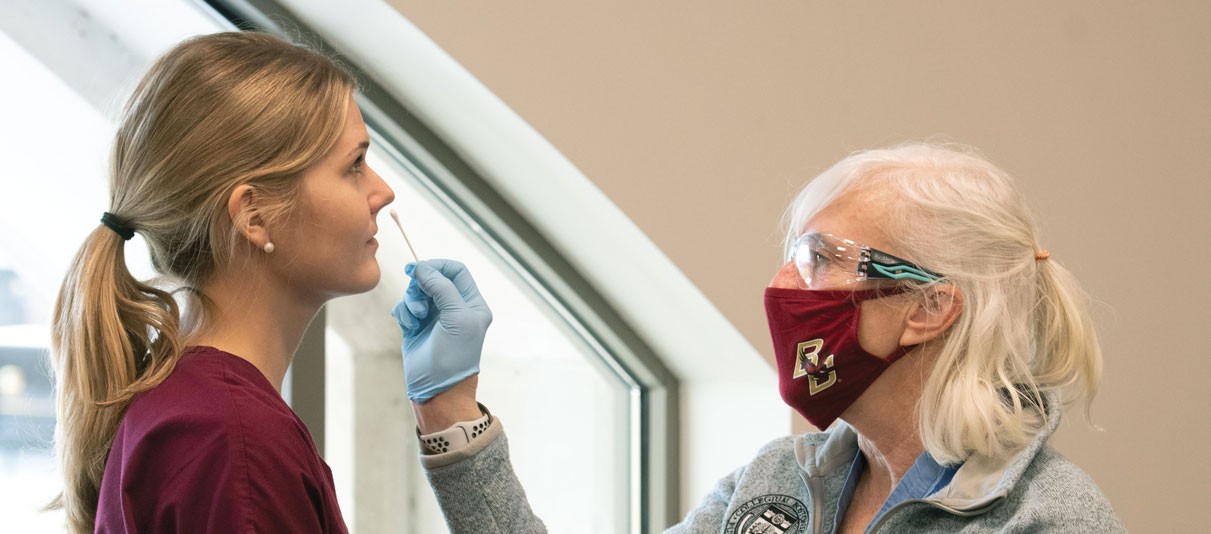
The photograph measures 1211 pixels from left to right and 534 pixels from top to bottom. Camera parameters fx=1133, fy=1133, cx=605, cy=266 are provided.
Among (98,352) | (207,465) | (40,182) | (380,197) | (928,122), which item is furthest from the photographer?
(928,122)

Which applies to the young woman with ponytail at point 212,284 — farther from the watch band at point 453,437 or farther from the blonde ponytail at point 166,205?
the watch band at point 453,437

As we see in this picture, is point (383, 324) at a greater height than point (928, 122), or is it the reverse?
point (928, 122)

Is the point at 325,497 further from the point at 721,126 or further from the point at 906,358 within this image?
the point at 721,126

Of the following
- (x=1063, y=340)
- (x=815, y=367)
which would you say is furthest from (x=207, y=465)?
(x=1063, y=340)

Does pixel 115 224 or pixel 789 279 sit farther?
pixel 789 279

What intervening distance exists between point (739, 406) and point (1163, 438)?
1.00m

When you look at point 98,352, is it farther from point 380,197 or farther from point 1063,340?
point 1063,340

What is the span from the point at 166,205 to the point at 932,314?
1012mm

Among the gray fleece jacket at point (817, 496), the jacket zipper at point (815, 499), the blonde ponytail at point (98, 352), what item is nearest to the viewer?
the blonde ponytail at point (98, 352)

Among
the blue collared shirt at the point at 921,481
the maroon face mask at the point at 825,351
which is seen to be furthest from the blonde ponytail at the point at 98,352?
the blue collared shirt at the point at 921,481

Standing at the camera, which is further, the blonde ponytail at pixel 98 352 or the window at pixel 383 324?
the window at pixel 383 324

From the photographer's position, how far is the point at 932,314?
1.58 metres

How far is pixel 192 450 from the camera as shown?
1.20 m

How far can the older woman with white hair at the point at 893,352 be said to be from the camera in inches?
60.2
